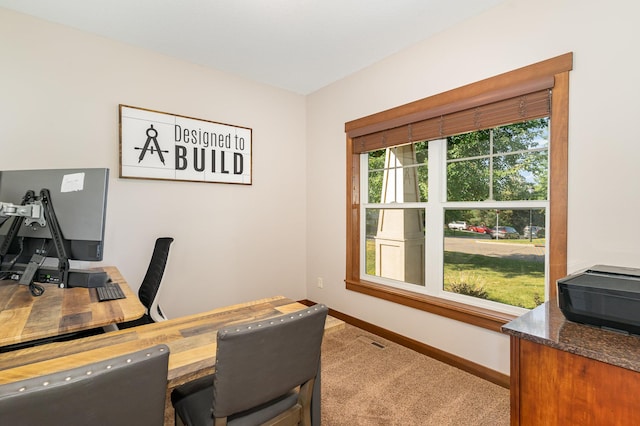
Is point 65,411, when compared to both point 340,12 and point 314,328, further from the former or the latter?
point 340,12

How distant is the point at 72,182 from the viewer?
65.9 inches

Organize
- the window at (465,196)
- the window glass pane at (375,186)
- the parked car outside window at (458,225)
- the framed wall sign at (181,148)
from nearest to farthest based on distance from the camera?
the window at (465,196) → the parked car outside window at (458,225) → the framed wall sign at (181,148) → the window glass pane at (375,186)

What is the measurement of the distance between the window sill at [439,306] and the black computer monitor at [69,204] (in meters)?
2.24

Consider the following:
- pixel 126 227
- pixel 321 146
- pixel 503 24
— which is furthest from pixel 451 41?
pixel 126 227

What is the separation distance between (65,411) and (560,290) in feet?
5.18

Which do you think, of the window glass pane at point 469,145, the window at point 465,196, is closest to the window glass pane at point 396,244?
the window at point 465,196

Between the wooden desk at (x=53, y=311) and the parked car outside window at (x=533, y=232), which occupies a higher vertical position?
the parked car outside window at (x=533, y=232)

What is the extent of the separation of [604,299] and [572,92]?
1.36 m

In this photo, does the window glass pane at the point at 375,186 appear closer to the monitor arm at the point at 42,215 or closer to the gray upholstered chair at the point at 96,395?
the monitor arm at the point at 42,215

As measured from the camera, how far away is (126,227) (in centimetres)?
269

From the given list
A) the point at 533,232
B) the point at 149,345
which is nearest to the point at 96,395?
the point at 149,345

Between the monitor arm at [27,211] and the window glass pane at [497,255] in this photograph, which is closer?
the monitor arm at [27,211]

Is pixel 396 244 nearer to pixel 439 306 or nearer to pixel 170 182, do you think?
pixel 439 306

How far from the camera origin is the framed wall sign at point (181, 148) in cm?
271
